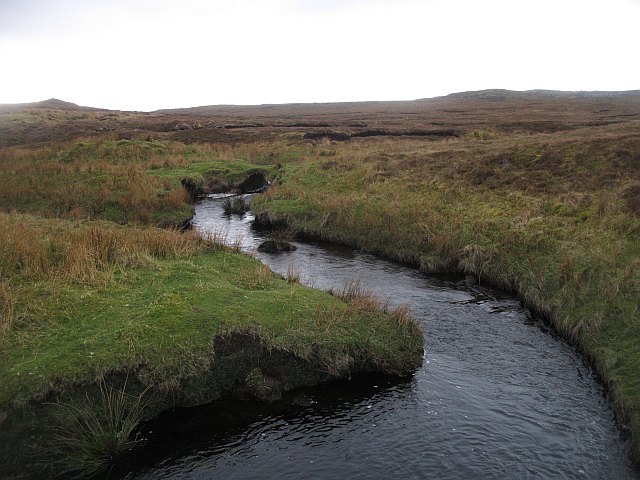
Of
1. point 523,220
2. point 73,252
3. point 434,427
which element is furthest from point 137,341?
point 523,220

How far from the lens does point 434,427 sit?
12.1m

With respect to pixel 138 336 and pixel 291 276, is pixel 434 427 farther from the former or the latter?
pixel 291 276

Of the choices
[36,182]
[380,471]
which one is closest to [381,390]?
[380,471]

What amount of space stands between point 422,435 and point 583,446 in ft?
11.6

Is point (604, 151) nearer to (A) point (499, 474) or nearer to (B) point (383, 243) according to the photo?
(B) point (383, 243)

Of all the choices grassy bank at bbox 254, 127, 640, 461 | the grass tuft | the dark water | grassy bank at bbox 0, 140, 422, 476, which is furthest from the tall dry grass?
grassy bank at bbox 254, 127, 640, 461

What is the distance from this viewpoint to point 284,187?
122 feet

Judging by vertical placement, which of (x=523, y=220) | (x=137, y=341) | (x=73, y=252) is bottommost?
(x=523, y=220)

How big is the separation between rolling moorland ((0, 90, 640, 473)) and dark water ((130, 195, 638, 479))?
2.11 feet

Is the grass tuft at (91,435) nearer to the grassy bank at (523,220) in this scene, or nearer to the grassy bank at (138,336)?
the grassy bank at (138,336)

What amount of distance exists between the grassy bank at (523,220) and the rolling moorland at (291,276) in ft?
0.28

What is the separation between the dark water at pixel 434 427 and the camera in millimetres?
10680

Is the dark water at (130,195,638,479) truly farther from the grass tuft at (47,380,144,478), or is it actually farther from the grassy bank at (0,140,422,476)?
the grassy bank at (0,140,422,476)

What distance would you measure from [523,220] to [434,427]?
1559 cm
